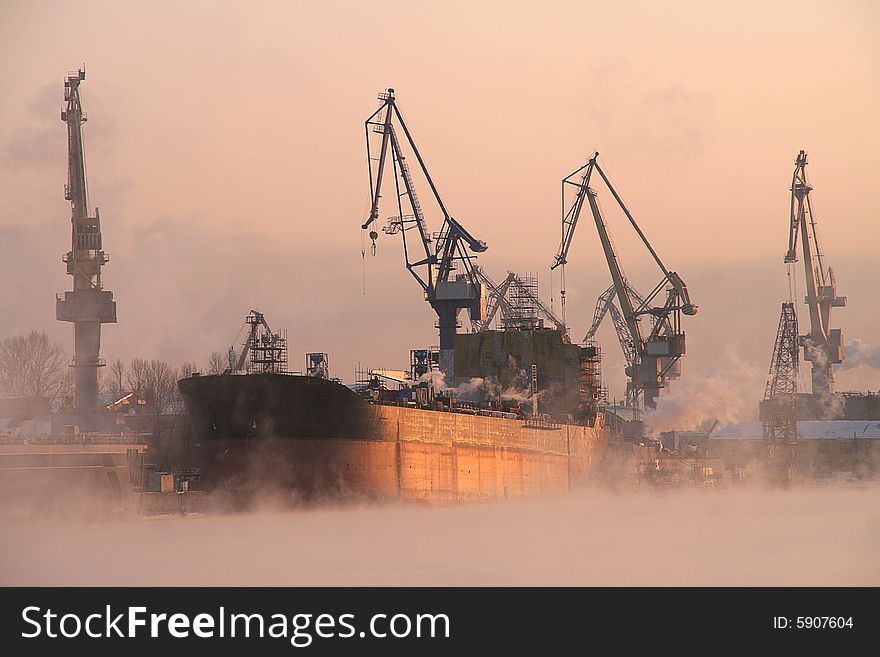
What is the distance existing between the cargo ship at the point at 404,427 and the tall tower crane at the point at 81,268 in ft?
82.2

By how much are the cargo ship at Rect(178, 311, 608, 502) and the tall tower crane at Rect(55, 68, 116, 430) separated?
82.2 ft

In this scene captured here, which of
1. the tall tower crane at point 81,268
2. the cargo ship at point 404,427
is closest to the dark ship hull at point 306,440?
the cargo ship at point 404,427

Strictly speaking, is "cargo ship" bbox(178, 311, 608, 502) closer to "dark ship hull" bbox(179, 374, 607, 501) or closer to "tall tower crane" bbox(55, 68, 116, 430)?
"dark ship hull" bbox(179, 374, 607, 501)

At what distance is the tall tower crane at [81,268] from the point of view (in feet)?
376

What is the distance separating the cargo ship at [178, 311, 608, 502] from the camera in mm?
76562

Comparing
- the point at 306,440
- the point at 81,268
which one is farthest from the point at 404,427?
the point at 81,268

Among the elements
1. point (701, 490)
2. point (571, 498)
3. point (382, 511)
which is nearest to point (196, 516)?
point (382, 511)

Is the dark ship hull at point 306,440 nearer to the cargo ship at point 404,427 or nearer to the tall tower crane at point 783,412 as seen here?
the cargo ship at point 404,427

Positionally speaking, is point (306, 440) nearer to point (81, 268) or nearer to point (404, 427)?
point (404, 427)

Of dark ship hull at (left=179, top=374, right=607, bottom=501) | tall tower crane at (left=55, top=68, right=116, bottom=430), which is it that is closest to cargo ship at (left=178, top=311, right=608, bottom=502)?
dark ship hull at (left=179, top=374, right=607, bottom=501)
